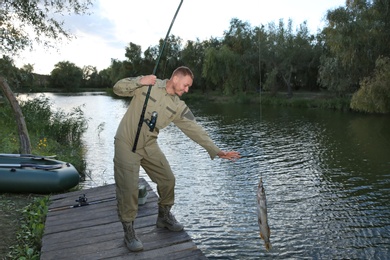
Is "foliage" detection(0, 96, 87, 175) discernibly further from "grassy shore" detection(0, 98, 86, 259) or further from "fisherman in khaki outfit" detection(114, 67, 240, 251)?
"fisherman in khaki outfit" detection(114, 67, 240, 251)

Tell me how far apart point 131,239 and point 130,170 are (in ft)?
2.68

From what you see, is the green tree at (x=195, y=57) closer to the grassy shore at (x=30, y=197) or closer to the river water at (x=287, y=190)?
the grassy shore at (x=30, y=197)

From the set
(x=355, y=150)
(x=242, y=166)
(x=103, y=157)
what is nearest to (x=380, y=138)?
(x=355, y=150)

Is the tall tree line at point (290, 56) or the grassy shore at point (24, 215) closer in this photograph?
the grassy shore at point (24, 215)

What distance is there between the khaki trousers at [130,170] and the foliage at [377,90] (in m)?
22.3

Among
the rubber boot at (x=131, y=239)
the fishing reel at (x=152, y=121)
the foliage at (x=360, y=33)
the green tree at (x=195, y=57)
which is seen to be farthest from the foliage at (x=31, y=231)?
the green tree at (x=195, y=57)

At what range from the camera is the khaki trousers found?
Result: 4277mm

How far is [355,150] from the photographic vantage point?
1662 cm

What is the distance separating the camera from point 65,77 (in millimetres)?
91125

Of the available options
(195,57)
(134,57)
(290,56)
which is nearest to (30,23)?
(290,56)

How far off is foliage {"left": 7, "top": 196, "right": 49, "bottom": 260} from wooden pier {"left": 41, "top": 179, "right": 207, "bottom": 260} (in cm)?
13

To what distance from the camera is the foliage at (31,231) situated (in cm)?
502

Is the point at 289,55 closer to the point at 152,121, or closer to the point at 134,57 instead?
the point at 134,57

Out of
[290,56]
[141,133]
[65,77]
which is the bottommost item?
[141,133]
